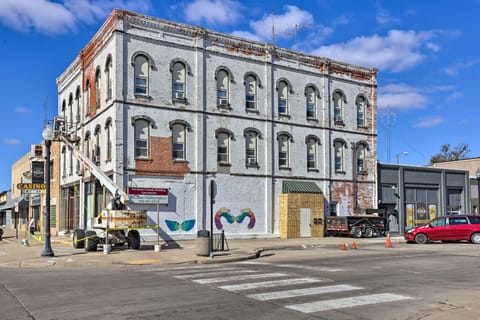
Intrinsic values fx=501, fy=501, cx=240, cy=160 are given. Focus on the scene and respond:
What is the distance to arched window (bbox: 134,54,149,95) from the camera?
27250mm

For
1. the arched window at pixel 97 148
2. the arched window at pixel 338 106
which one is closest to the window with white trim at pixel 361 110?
the arched window at pixel 338 106

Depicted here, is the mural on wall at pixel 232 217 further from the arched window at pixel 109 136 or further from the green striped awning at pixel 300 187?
the arched window at pixel 109 136

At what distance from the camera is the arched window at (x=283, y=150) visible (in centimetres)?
3251

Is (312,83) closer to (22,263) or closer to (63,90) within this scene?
(63,90)

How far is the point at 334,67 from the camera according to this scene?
35.8 m

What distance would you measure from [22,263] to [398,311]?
43.0 feet

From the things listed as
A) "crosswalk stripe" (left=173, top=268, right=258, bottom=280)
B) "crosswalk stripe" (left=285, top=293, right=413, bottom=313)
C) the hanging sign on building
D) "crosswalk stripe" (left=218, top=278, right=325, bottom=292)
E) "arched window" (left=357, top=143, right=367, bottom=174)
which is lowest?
"crosswalk stripe" (left=173, top=268, right=258, bottom=280)

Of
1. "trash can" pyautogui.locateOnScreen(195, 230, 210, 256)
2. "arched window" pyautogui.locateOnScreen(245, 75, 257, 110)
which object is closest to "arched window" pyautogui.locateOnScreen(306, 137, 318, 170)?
"arched window" pyautogui.locateOnScreen(245, 75, 257, 110)

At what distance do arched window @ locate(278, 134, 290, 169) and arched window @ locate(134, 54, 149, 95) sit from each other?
9599 mm

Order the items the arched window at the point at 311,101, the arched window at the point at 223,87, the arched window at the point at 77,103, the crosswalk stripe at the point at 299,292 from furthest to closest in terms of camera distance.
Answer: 1. the arched window at the point at 311,101
2. the arched window at the point at 77,103
3. the arched window at the point at 223,87
4. the crosswalk stripe at the point at 299,292

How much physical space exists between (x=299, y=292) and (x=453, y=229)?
63.3ft

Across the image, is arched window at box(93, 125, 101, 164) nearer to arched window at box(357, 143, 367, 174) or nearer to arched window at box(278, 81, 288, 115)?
arched window at box(278, 81, 288, 115)

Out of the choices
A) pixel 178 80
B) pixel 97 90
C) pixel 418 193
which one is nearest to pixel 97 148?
pixel 97 90

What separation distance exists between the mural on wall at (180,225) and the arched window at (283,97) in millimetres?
9828
